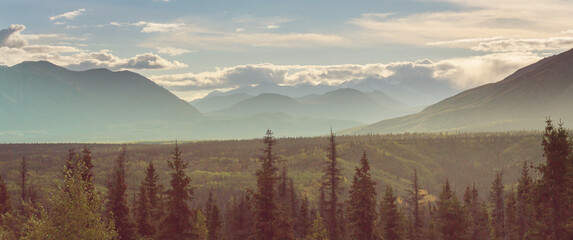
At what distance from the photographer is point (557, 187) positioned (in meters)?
39.0

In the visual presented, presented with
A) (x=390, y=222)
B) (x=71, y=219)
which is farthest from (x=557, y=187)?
(x=71, y=219)

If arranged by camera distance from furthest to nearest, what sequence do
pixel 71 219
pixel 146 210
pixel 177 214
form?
1. pixel 146 210
2. pixel 177 214
3. pixel 71 219

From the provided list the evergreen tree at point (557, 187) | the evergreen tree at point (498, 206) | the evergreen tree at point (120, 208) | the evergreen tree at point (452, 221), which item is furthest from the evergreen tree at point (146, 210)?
the evergreen tree at point (498, 206)

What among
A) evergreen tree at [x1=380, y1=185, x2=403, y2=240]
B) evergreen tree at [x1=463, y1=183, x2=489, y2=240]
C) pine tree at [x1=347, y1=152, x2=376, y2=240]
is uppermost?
pine tree at [x1=347, y1=152, x2=376, y2=240]

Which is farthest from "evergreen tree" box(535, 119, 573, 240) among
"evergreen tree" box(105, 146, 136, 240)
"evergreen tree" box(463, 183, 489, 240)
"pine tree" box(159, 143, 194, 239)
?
"evergreen tree" box(463, 183, 489, 240)

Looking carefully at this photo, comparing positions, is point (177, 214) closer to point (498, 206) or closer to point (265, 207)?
point (265, 207)

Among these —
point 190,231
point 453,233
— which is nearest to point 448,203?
point 453,233

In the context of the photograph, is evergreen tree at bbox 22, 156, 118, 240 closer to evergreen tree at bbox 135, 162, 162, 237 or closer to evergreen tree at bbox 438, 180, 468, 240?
evergreen tree at bbox 135, 162, 162, 237

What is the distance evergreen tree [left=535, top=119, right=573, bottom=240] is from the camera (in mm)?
38688

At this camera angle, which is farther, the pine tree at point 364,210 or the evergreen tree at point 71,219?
the pine tree at point 364,210

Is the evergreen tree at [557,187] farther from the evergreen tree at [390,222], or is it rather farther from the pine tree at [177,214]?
the pine tree at [177,214]

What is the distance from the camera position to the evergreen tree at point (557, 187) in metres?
38.7

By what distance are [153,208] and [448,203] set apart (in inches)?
1402

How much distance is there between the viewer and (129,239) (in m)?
48.7
